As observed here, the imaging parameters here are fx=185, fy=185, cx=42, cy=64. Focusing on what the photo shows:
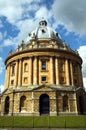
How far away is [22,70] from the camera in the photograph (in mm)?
46000

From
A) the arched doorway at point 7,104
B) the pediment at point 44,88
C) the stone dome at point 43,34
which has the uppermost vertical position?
the stone dome at point 43,34

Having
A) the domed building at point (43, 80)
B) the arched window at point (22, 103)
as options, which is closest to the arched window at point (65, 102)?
the domed building at point (43, 80)

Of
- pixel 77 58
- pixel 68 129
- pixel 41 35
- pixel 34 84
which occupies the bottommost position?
pixel 68 129

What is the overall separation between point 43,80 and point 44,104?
6.12 metres

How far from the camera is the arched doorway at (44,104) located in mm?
39750

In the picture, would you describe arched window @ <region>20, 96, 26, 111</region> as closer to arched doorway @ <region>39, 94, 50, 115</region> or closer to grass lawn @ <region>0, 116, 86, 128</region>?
arched doorway @ <region>39, 94, 50, 115</region>

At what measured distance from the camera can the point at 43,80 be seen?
43.8 m

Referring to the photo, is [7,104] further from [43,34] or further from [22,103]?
[43,34]

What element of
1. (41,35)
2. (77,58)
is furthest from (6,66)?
(77,58)

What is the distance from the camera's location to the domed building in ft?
131

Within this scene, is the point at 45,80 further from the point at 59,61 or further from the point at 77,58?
the point at 77,58

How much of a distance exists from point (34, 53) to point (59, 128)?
2264 centimetres

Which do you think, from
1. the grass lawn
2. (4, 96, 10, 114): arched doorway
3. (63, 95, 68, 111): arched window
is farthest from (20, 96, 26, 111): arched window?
the grass lawn

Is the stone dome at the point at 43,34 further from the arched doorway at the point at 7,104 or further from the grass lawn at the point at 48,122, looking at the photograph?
the grass lawn at the point at 48,122
